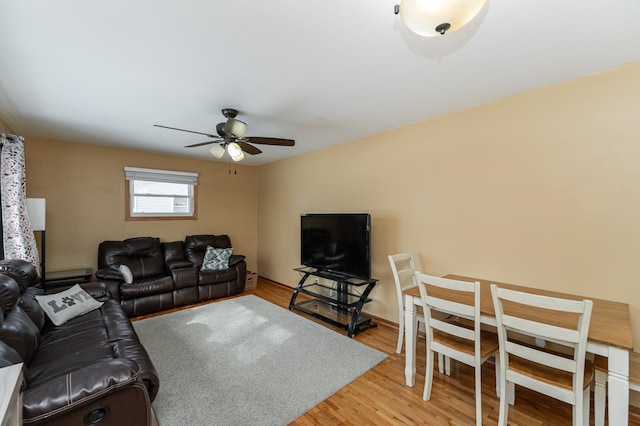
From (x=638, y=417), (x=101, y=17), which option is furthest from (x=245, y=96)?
(x=638, y=417)

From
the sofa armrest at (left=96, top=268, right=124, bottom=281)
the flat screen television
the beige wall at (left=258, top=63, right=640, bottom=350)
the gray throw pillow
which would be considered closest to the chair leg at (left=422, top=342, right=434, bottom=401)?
the beige wall at (left=258, top=63, right=640, bottom=350)

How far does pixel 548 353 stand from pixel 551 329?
253mm

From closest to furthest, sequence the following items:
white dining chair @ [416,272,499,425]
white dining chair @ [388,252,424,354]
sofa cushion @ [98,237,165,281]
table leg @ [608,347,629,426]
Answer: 1. table leg @ [608,347,629,426]
2. white dining chair @ [416,272,499,425]
3. white dining chair @ [388,252,424,354]
4. sofa cushion @ [98,237,165,281]

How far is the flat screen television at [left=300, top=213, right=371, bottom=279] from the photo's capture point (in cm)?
327

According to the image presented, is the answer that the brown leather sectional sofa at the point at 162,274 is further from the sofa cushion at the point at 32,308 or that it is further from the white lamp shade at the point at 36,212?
the sofa cushion at the point at 32,308

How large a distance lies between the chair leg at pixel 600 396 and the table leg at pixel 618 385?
0.91 ft

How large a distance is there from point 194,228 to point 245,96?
3.53 m

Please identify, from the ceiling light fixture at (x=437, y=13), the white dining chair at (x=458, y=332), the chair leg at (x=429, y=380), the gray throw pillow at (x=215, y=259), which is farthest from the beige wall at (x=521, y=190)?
the gray throw pillow at (x=215, y=259)

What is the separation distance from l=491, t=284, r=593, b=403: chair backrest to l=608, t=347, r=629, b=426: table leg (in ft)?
0.40

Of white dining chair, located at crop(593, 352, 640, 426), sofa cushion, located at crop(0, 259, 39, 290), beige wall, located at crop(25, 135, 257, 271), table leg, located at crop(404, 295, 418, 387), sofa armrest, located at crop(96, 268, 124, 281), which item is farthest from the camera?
beige wall, located at crop(25, 135, 257, 271)

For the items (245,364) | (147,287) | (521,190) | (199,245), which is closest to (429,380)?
(245,364)

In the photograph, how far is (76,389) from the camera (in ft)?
3.93

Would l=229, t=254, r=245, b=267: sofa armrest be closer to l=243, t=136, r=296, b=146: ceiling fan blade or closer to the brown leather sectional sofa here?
the brown leather sectional sofa

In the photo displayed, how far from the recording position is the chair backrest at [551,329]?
55.1 inches
